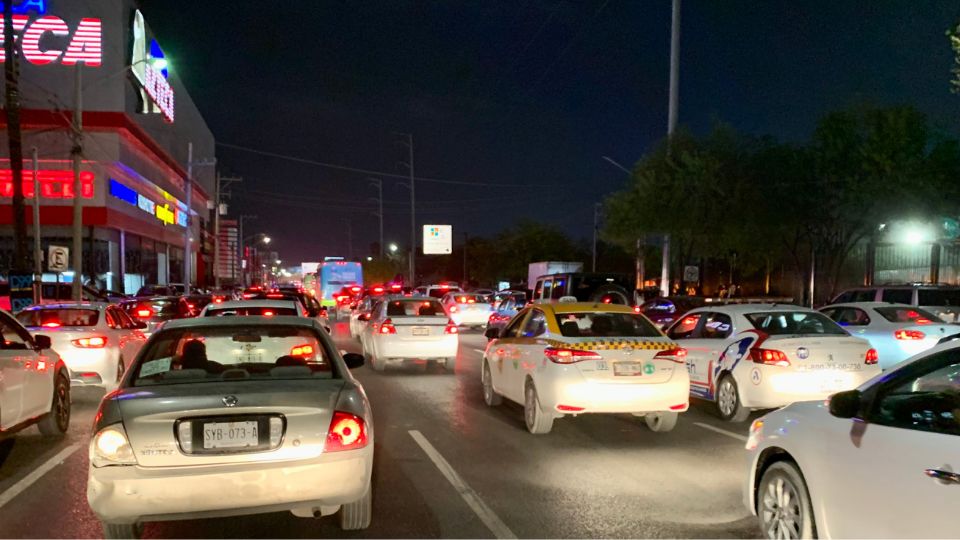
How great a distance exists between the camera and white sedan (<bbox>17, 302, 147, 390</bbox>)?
11125mm

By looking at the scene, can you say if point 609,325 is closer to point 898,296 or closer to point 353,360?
point 353,360

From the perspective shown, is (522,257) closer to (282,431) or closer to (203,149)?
(203,149)

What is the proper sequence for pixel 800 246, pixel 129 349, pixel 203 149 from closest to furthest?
pixel 129 349 → pixel 800 246 → pixel 203 149

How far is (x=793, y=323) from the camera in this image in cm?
1048

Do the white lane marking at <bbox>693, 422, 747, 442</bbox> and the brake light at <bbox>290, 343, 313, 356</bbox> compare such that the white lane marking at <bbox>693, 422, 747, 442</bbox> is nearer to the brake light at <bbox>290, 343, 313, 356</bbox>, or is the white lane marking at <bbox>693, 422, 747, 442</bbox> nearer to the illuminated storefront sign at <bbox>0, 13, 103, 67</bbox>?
the brake light at <bbox>290, 343, 313, 356</bbox>

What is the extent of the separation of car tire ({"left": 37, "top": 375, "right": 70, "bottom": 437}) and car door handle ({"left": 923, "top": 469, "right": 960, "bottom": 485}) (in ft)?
28.5

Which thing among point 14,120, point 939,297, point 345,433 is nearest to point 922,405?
point 345,433

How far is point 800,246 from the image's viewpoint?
40.8 metres

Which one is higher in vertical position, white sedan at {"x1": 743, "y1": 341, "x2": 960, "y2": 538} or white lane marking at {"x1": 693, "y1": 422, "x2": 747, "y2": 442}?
white sedan at {"x1": 743, "y1": 341, "x2": 960, "y2": 538}

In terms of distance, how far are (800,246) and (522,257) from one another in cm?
4165

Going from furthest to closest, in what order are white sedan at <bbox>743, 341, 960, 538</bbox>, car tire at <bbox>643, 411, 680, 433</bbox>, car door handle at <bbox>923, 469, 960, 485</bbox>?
car tire at <bbox>643, 411, 680, 433</bbox>
white sedan at <bbox>743, 341, 960, 538</bbox>
car door handle at <bbox>923, 469, 960, 485</bbox>

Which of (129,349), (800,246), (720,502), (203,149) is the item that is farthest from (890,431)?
(203,149)

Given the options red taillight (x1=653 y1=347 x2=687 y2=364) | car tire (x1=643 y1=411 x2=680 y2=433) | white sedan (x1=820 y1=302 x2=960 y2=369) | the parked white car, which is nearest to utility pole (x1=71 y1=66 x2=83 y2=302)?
the parked white car

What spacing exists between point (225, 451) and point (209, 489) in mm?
236
